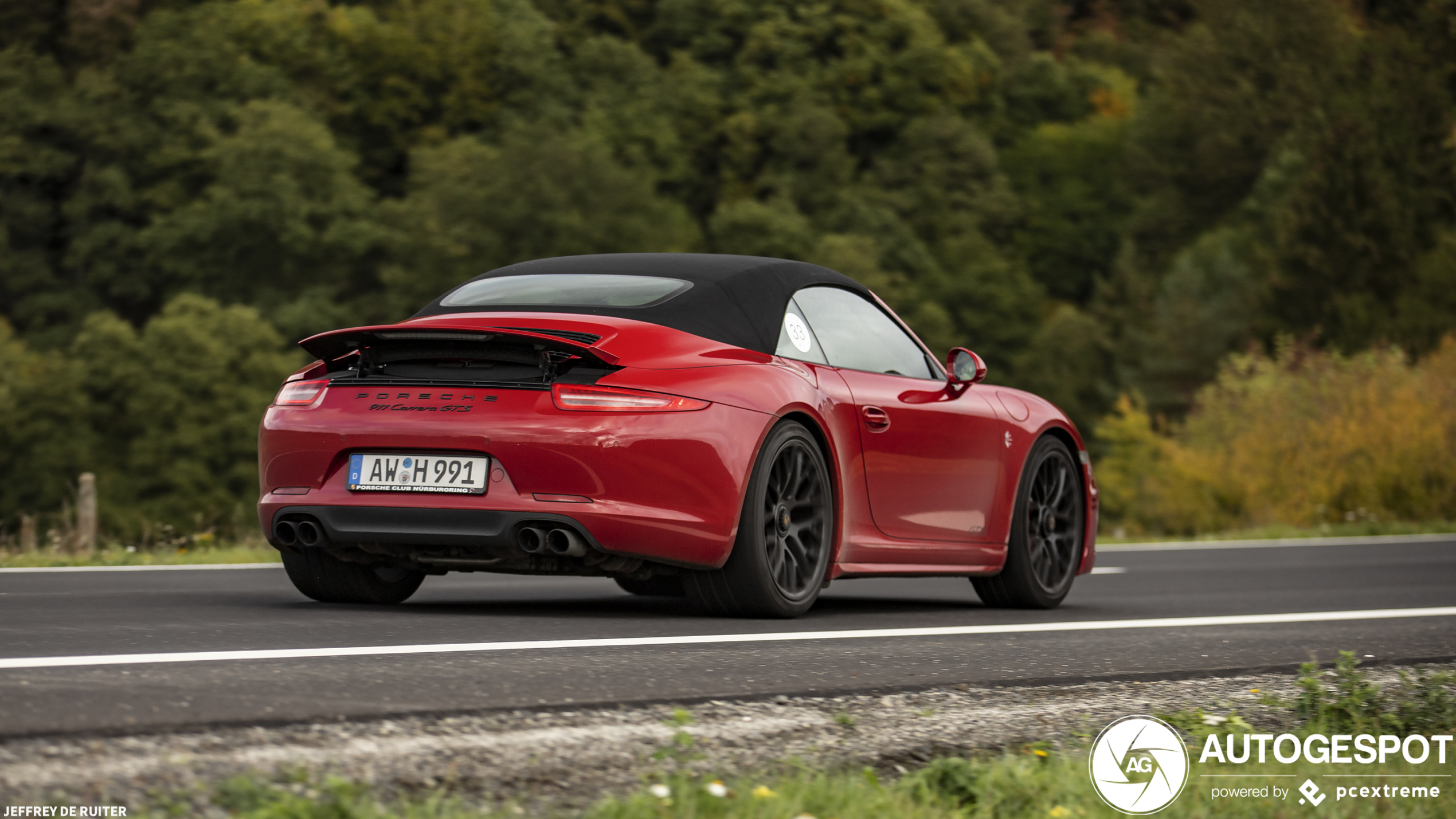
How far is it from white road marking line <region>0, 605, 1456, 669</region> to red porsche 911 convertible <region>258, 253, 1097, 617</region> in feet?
1.56

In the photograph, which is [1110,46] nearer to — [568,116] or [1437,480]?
[568,116]

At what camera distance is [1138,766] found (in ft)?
14.7

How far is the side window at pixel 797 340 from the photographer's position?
7531 millimetres

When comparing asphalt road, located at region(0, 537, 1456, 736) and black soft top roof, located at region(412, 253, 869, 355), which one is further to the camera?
black soft top roof, located at region(412, 253, 869, 355)

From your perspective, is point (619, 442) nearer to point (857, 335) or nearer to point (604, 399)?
point (604, 399)

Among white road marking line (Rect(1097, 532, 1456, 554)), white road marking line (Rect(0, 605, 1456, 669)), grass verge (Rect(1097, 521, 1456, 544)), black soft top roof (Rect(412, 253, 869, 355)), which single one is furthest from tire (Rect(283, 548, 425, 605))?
grass verge (Rect(1097, 521, 1456, 544))

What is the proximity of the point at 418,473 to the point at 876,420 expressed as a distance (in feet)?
6.61

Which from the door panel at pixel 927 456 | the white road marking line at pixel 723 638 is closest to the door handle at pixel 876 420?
the door panel at pixel 927 456

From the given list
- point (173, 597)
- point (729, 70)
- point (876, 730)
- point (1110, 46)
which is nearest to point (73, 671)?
point (876, 730)

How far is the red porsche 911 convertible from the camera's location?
663 cm

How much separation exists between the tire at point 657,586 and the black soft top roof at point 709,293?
940mm

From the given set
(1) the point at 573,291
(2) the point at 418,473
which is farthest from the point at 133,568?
(2) the point at 418,473

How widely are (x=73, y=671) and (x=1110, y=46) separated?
3817 inches

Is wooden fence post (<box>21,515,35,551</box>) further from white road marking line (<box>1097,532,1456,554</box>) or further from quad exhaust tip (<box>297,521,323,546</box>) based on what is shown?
white road marking line (<box>1097,532,1456,554</box>)
